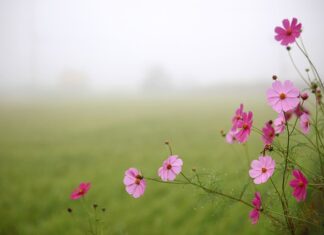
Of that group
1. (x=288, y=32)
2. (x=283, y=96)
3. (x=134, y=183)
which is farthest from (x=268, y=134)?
(x=134, y=183)

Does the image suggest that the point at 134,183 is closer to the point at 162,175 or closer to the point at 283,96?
the point at 162,175

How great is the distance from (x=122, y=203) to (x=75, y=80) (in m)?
50.1

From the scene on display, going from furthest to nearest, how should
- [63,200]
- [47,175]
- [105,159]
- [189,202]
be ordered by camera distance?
1. [105,159]
2. [47,175]
3. [63,200]
4. [189,202]

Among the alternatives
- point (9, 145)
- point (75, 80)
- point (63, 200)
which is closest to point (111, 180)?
point (63, 200)

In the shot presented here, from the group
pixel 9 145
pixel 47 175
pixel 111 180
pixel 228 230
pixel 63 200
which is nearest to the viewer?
pixel 228 230

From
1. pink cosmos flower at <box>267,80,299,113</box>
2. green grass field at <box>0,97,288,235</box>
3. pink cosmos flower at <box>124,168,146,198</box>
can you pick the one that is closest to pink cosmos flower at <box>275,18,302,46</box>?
pink cosmos flower at <box>267,80,299,113</box>

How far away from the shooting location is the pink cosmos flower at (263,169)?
25.1 inches

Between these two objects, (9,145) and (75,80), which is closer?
(9,145)

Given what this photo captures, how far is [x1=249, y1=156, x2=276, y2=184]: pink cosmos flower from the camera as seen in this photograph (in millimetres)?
638

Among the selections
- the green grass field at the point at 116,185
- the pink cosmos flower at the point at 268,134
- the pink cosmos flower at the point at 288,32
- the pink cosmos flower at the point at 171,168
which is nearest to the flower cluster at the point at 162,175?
the pink cosmos flower at the point at 171,168

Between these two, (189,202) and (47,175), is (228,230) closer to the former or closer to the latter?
(189,202)

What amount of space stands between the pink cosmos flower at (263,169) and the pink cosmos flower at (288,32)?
0.34 m

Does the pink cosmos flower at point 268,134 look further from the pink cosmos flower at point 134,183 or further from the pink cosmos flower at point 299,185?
the pink cosmos flower at point 134,183

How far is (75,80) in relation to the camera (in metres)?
49.9
